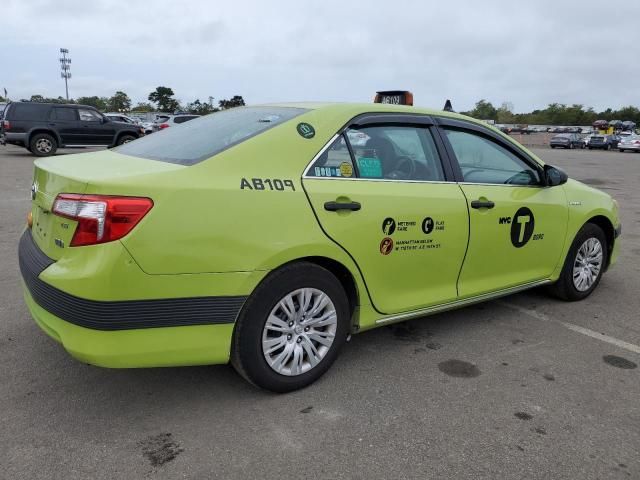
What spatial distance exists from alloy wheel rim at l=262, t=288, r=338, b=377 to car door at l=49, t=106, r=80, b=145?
17630 mm

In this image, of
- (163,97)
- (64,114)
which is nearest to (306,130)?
(64,114)

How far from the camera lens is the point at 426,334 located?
3.96 metres

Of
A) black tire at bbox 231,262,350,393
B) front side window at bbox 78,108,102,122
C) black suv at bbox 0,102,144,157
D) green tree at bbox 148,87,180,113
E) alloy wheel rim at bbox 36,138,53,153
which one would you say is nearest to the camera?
black tire at bbox 231,262,350,393

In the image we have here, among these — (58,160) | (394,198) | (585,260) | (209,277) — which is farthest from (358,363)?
(585,260)

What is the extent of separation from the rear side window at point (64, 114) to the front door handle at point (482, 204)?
57.6 feet

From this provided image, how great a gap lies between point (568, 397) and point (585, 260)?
201 cm

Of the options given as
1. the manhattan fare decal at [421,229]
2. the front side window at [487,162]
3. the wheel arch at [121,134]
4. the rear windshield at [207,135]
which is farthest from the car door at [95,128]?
the manhattan fare decal at [421,229]

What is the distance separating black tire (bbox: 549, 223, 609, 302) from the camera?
4570 mm

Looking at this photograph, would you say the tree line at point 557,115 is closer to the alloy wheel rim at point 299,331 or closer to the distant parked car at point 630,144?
the distant parked car at point 630,144

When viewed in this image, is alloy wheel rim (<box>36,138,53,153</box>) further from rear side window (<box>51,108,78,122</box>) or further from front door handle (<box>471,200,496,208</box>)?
front door handle (<box>471,200,496,208</box>)

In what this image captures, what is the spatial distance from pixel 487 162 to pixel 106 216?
8.89ft

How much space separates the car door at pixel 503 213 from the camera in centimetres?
371

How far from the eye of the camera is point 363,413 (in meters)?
2.86

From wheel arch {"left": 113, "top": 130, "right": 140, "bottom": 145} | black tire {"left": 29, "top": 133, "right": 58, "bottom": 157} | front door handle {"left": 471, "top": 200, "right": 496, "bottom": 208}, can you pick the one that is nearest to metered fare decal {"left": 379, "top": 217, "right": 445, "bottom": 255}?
front door handle {"left": 471, "top": 200, "right": 496, "bottom": 208}
